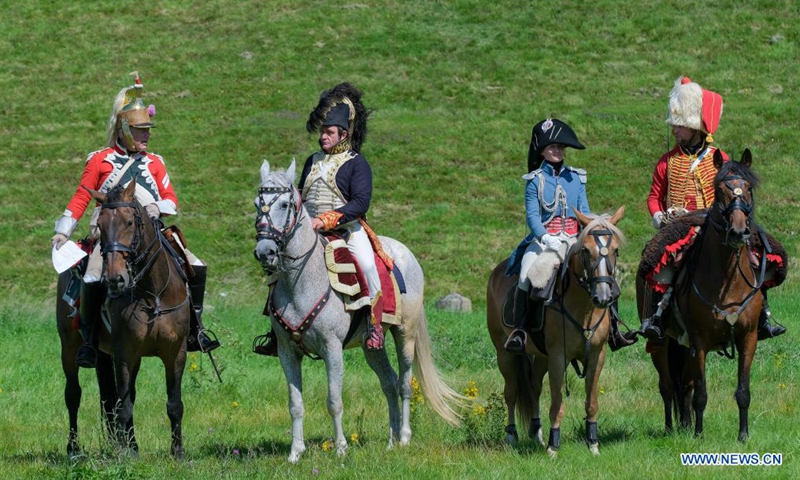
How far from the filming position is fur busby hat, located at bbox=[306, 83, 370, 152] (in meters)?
10.5

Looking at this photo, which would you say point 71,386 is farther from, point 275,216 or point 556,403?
point 556,403

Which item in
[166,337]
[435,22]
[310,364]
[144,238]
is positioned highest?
[435,22]

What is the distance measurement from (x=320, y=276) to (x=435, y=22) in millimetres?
30944

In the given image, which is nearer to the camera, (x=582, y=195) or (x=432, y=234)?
(x=582, y=195)

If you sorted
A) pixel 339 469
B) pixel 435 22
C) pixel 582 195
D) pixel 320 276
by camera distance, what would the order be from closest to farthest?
pixel 339 469 < pixel 320 276 < pixel 582 195 < pixel 435 22

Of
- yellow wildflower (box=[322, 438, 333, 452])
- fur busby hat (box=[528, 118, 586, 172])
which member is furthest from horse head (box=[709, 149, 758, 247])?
yellow wildflower (box=[322, 438, 333, 452])

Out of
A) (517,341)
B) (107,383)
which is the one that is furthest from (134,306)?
(517,341)

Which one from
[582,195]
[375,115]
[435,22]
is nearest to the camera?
[582,195]

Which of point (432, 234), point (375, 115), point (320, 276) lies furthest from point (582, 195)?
point (375, 115)

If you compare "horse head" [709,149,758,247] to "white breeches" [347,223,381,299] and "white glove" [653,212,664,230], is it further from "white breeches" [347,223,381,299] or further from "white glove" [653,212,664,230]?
"white breeches" [347,223,381,299]

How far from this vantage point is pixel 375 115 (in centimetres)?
3262

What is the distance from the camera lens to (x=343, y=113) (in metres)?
10.5

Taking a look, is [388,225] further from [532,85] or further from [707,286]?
[707,286]

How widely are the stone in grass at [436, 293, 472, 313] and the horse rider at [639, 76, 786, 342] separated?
9612 millimetres
